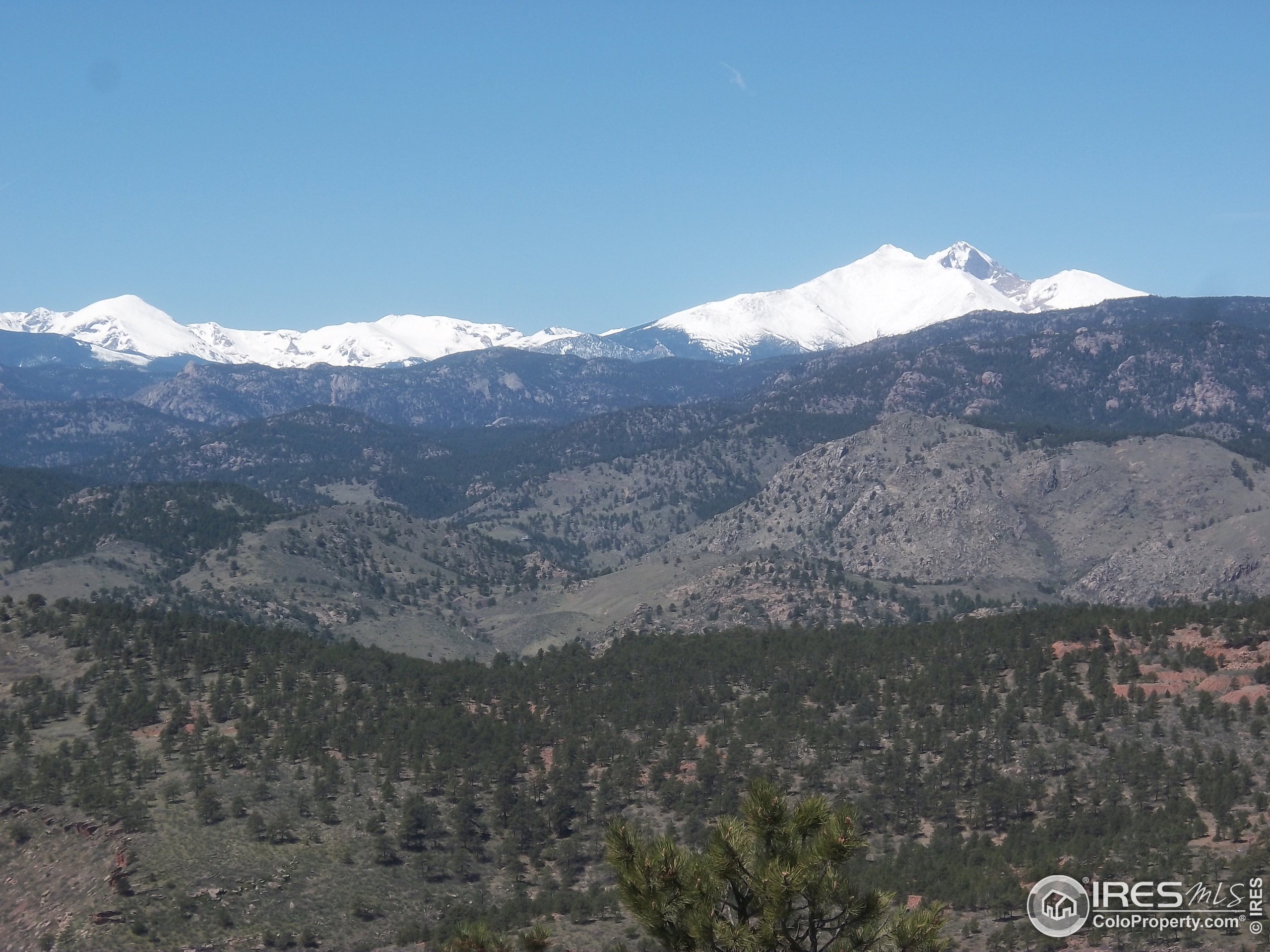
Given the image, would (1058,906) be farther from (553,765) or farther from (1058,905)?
(553,765)

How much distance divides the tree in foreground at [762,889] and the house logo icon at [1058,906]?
4794cm

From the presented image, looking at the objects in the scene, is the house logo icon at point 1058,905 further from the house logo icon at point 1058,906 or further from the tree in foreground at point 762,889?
the tree in foreground at point 762,889

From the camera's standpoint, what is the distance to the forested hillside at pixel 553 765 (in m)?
112

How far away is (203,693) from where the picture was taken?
155750 mm

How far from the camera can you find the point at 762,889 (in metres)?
43.3

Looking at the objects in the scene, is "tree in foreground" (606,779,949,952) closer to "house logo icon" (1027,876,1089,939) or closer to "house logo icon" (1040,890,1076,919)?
"house logo icon" (1027,876,1089,939)

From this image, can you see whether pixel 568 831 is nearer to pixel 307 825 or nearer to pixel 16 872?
pixel 307 825

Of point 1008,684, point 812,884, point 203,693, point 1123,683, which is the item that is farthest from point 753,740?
point 812,884
